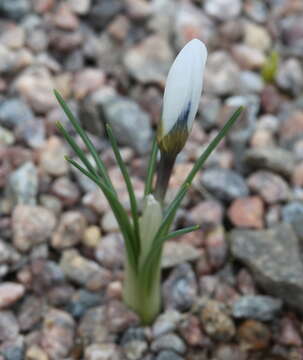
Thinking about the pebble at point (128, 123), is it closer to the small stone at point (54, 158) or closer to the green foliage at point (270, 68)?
the small stone at point (54, 158)

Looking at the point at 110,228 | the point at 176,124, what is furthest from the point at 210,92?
the point at 176,124

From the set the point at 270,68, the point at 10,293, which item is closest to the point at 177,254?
the point at 10,293

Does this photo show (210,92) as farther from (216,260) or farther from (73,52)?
(216,260)

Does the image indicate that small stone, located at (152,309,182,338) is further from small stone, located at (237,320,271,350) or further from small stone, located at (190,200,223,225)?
small stone, located at (190,200,223,225)

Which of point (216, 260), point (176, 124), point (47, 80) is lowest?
point (216, 260)

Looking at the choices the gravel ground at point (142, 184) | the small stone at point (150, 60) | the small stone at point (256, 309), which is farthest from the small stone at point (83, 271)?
the small stone at point (150, 60)
